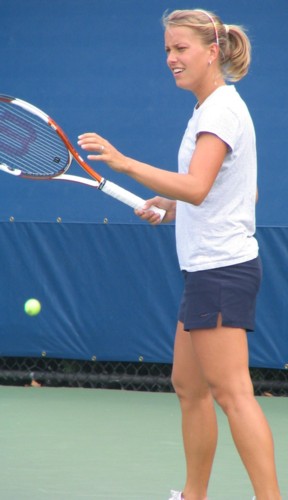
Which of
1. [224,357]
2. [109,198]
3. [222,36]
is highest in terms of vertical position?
[109,198]

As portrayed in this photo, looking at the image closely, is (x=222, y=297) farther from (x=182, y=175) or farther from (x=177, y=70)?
(x=177, y=70)

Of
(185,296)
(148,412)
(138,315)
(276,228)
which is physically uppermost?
(276,228)

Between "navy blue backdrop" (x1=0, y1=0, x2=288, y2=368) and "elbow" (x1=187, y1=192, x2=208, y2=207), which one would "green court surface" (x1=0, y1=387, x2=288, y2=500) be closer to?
A: "navy blue backdrop" (x1=0, y1=0, x2=288, y2=368)

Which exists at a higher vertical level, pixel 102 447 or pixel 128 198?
pixel 128 198

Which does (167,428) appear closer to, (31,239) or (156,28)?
(31,239)

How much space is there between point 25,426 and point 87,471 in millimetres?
1111

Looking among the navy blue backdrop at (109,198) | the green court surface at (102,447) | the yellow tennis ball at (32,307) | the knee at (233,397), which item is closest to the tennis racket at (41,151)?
the knee at (233,397)

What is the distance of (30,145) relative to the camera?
498 centimetres

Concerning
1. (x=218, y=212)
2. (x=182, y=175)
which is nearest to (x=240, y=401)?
(x=218, y=212)

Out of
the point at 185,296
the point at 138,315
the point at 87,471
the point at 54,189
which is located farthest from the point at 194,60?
the point at 54,189

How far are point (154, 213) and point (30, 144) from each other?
155 cm

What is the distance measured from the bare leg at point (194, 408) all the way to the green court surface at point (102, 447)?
0.55 m

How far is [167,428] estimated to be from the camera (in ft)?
18.1

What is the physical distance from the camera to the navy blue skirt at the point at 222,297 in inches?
124
